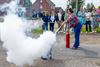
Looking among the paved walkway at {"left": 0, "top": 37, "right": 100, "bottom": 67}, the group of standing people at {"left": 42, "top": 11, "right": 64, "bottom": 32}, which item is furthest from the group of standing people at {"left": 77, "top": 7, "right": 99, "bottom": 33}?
the paved walkway at {"left": 0, "top": 37, "right": 100, "bottom": 67}

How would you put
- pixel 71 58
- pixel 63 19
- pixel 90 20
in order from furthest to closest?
pixel 63 19
pixel 90 20
pixel 71 58

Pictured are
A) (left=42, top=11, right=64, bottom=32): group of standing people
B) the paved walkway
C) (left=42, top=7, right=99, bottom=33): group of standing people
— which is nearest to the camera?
the paved walkway

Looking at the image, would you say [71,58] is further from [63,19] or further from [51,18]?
[63,19]

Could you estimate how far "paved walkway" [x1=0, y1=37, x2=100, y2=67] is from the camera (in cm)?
1113

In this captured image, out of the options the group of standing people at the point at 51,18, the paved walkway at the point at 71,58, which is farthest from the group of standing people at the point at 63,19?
the paved walkway at the point at 71,58

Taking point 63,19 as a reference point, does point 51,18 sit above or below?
above

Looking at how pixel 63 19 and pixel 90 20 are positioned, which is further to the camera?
pixel 63 19

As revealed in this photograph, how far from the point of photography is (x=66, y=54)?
44.1 ft

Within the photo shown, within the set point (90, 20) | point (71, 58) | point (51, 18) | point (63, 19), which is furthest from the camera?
point (63, 19)

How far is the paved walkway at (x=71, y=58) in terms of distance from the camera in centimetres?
1113

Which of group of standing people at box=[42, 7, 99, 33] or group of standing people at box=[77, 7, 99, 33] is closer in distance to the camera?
group of standing people at box=[42, 7, 99, 33]

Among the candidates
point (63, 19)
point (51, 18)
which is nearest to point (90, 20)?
point (63, 19)

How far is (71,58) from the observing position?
1253 centimetres

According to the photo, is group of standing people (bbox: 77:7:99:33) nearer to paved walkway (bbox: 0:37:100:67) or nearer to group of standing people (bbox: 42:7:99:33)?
group of standing people (bbox: 42:7:99:33)
